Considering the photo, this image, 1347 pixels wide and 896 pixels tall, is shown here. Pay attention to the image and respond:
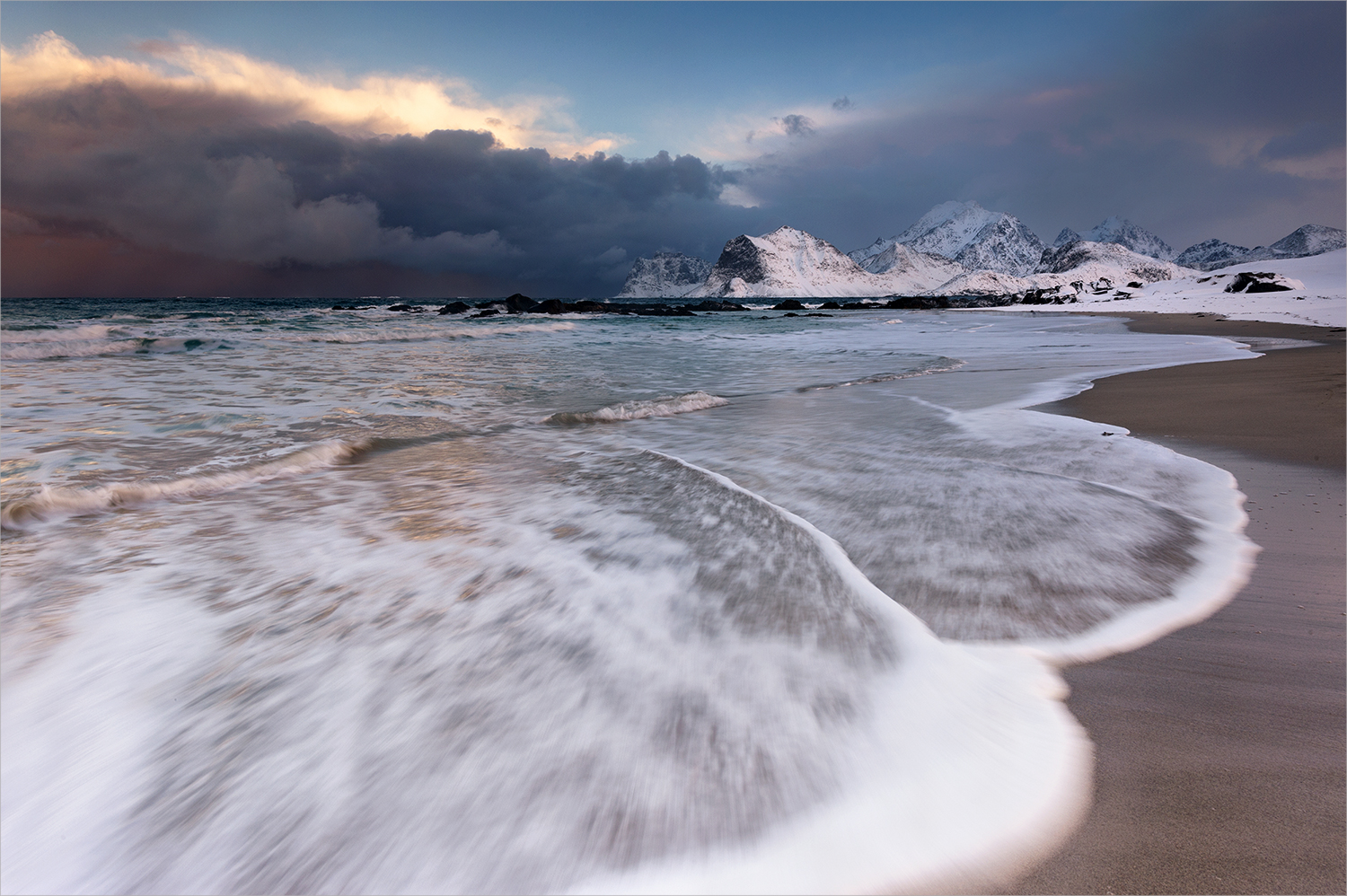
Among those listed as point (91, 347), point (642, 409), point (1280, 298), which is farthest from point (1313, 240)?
point (91, 347)

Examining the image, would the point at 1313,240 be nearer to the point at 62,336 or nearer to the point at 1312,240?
the point at 1312,240

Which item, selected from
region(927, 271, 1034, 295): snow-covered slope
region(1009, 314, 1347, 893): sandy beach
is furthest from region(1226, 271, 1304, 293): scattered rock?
region(927, 271, 1034, 295): snow-covered slope

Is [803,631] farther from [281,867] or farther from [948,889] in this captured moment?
[281,867]

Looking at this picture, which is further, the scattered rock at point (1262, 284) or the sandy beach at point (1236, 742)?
the scattered rock at point (1262, 284)

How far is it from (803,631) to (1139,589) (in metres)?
1.18

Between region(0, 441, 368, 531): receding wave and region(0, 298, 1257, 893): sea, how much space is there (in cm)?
2

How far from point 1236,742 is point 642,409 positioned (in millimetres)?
5059

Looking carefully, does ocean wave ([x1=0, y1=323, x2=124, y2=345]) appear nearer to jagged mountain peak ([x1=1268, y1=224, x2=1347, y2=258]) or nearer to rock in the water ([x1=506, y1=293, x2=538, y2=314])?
rock in the water ([x1=506, y1=293, x2=538, y2=314])

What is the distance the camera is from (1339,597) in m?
1.92

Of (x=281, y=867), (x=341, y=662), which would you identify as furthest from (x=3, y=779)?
(x=281, y=867)

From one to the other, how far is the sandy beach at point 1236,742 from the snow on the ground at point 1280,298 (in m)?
18.2

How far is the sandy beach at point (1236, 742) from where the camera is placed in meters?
1.02

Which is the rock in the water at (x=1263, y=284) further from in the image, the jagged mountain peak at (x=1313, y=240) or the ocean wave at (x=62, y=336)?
the jagged mountain peak at (x=1313, y=240)

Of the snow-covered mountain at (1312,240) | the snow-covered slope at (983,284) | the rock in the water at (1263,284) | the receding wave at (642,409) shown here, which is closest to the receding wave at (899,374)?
the receding wave at (642,409)
